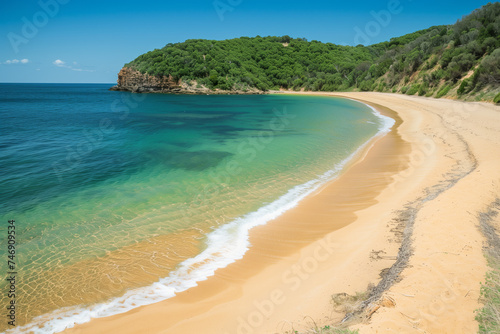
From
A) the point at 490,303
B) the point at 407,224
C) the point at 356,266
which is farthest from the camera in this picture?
the point at 407,224

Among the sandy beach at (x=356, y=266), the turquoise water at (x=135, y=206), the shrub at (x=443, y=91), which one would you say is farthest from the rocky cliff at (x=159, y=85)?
the sandy beach at (x=356, y=266)

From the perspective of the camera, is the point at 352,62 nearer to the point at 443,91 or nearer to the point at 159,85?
the point at 159,85

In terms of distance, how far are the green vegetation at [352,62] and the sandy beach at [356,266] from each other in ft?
91.6

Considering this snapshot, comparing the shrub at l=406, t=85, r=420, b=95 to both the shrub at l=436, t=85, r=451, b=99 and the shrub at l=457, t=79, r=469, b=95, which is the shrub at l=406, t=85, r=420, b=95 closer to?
the shrub at l=436, t=85, r=451, b=99

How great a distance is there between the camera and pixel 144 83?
95.4m

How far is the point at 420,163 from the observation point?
11.2m

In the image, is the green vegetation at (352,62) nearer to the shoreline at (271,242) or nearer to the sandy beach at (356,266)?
the sandy beach at (356,266)

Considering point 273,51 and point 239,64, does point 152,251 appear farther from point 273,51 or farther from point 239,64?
point 273,51

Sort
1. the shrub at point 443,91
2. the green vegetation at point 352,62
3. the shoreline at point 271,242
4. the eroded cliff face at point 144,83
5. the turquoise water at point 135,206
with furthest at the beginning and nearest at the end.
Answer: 1. the eroded cliff face at point 144,83
2. the shrub at point 443,91
3. the green vegetation at point 352,62
4. the shoreline at point 271,242
5. the turquoise water at point 135,206

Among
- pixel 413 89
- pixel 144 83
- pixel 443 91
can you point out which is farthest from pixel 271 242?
pixel 144 83

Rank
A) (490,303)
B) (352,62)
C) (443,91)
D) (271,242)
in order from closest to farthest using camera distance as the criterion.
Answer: (490,303), (271,242), (443,91), (352,62)

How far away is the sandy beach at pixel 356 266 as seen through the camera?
11.4 feet

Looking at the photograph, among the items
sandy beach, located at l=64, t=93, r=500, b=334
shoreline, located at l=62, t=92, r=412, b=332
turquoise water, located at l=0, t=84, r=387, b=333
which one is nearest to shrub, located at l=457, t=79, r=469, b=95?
turquoise water, located at l=0, t=84, r=387, b=333

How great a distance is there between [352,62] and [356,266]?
119 meters
